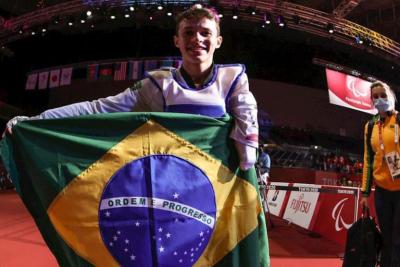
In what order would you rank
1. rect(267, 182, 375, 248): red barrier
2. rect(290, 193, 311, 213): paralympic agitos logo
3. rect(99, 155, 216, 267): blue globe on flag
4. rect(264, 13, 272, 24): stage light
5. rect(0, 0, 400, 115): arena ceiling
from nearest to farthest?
rect(99, 155, 216, 267): blue globe on flag
rect(267, 182, 375, 248): red barrier
rect(290, 193, 311, 213): paralympic agitos logo
rect(264, 13, 272, 24): stage light
rect(0, 0, 400, 115): arena ceiling

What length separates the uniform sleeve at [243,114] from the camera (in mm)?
1543

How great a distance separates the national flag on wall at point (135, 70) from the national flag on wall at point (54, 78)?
3.12 m

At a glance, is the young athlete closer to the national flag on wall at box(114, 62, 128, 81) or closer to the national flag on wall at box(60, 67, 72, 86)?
the national flag on wall at box(114, 62, 128, 81)

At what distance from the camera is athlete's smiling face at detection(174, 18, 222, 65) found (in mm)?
1673

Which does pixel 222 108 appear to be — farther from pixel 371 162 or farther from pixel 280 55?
pixel 280 55

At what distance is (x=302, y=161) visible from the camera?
46.9ft

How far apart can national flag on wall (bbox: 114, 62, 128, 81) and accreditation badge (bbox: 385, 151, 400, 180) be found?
13094 mm

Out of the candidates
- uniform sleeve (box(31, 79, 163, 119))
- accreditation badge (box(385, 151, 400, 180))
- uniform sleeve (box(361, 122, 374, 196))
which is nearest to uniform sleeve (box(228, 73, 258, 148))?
uniform sleeve (box(31, 79, 163, 119))

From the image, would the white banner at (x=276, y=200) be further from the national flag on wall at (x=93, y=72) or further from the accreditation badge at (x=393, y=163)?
the national flag on wall at (x=93, y=72)

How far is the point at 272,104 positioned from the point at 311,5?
5002 millimetres

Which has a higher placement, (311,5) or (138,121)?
(311,5)

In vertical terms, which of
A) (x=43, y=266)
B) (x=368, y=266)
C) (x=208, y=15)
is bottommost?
(x=43, y=266)

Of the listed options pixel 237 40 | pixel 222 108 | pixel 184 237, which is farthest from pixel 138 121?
pixel 237 40

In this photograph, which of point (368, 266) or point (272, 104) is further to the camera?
point (272, 104)
